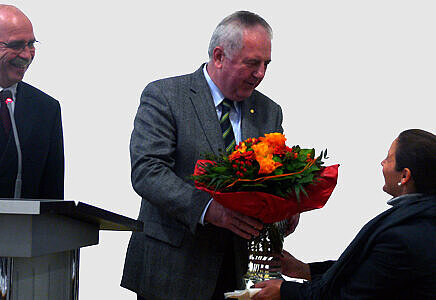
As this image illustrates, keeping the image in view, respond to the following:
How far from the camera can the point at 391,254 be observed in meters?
1.74

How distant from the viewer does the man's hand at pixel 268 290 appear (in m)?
1.81

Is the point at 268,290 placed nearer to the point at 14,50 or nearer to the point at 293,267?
the point at 293,267

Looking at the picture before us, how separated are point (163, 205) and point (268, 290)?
1.44ft

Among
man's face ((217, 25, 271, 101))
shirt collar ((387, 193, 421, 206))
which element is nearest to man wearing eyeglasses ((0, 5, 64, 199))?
man's face ((217, 25, 271, 101))

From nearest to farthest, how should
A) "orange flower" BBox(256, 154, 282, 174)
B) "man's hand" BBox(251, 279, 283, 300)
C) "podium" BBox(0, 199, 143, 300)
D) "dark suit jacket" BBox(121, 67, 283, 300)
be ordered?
"podium" BBox(0, 199, 143, 300) < "orange flower" BBox(256, 154, 282, 174) < "man's hand" BBox(251, 279, 283, 300) < "dark suit jacket" BBox(121, 67, 283, 300)

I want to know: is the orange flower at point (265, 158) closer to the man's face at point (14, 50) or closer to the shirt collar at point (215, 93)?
the shirt collar at point (215, 93)

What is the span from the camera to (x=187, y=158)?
79.3 inches

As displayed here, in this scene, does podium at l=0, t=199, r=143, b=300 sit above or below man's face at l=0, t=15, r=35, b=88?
below

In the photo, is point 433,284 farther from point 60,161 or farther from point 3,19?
point 3,19

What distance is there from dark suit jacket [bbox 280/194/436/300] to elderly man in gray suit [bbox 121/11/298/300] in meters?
0.30

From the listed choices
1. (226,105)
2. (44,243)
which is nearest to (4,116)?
(226,105)

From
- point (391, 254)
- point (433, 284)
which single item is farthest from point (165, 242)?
point (433, 284)

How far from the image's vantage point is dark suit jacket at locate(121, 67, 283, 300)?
195 cm

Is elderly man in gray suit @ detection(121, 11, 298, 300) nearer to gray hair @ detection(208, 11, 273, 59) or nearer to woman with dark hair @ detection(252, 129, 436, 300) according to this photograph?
gray hair @ detection(208, 11, 273, 59)
